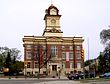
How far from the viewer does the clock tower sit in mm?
122438

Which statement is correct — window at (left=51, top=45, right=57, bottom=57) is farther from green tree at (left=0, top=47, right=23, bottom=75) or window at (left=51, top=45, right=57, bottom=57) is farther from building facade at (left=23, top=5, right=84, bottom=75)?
green tree at (left=0, top=47, right=23, bottom=75)

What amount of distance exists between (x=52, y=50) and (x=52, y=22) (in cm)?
1080

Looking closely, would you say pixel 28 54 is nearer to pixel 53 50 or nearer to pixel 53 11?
pixel 53 50

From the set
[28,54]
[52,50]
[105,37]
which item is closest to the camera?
[105,37]

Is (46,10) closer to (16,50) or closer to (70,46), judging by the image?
(70,46)

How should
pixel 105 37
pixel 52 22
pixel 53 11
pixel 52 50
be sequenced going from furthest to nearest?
pixel 53 11, pixel 52 22, pixel 52 50, pixel 105 37

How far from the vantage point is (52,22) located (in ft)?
408

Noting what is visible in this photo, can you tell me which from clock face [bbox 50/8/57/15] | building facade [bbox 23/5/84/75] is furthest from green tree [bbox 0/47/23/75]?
clock face [bbox 50/8/57/15]

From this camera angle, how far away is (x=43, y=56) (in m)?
120

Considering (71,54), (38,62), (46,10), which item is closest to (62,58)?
(71,54)

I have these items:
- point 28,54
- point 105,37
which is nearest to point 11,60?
point 28,54

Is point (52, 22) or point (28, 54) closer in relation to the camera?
point (28, 54)

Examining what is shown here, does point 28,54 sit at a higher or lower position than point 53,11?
lower

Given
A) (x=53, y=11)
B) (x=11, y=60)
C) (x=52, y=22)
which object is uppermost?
(x=53, y=11)
